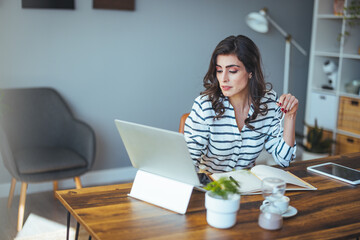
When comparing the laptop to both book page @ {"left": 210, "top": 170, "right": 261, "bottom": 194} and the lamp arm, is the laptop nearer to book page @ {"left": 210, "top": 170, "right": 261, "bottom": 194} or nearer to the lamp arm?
book page @ {"left": 210, "top": 170, "right": 261, "bottom": 194}

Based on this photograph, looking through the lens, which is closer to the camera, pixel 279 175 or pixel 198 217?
pixel 198 217

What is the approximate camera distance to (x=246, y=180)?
1.79 metres

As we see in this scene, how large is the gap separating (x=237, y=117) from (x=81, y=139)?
1.53m

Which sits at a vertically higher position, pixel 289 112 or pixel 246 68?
pixel 246 68

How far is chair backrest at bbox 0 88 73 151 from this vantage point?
3.33m

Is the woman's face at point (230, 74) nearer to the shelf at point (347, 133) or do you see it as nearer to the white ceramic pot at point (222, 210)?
the white ceramic pot at point (222, 210)

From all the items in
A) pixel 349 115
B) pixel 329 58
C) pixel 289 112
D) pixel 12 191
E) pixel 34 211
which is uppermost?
A: pixel 329 58

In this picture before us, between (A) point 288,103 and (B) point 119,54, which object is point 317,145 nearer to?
(B) point 119,54

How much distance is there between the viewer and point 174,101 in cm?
400

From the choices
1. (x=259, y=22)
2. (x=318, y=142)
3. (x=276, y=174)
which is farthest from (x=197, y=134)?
(x=318, y=142)

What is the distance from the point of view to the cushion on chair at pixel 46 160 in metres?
2.94

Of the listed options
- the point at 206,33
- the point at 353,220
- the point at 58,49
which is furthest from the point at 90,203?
the point at 206,33

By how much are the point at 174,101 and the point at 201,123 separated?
197 cm

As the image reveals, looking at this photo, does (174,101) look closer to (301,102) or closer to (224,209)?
(301,102)
